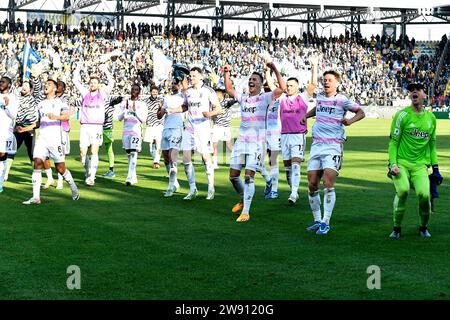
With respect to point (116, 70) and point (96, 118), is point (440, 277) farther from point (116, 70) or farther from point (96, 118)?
point (116, 70)

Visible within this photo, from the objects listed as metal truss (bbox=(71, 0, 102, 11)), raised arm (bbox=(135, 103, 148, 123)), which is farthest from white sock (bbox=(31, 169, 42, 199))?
metal truss (bbox=(71, 0, 102, 11))

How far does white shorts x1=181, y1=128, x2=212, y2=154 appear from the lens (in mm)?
15727

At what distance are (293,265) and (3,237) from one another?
4200mm

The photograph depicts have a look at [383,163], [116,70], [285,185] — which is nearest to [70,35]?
[116,70]

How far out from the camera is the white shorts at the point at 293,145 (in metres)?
15.9

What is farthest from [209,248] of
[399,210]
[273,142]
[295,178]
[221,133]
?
[221,133]

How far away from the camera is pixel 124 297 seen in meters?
7.87

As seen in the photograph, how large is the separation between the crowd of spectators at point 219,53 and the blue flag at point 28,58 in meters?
20.4

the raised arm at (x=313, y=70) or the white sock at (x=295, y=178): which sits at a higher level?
the raised arm at (x=313, y=70)

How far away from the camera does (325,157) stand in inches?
462

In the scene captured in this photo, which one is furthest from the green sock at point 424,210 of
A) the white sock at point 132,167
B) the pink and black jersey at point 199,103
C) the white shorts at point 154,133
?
the white shorts at point 154,133

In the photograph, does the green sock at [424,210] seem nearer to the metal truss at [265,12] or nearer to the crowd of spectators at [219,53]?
the crowd of spectators at [219,53]

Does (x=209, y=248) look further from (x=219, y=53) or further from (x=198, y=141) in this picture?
(x=219, y=53)

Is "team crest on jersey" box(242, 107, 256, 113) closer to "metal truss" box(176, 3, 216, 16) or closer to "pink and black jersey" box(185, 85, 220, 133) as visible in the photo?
"pink and black jersey" box(185, 85, 220, 133)
